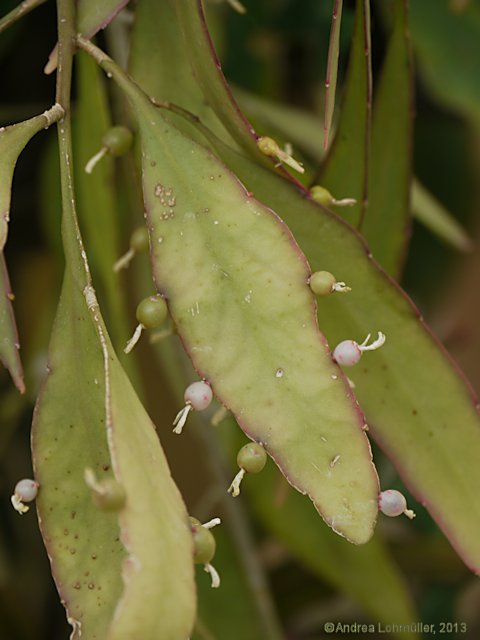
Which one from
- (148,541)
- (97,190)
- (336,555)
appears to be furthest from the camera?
(336,555)

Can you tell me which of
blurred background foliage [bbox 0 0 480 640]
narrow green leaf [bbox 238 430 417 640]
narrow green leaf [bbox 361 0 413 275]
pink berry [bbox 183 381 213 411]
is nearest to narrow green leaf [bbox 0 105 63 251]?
pink berry [bbox 183 381 213 411]

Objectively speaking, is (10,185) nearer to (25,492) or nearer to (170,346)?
(25,492)

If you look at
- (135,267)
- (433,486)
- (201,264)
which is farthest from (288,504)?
(201,264)

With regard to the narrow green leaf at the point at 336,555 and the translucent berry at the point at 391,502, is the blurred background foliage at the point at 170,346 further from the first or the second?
the translucent berry at the point at 391,502

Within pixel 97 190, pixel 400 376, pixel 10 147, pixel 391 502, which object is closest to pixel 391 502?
pixel 391 502

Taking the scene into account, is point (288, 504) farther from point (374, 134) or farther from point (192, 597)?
point (192, 597)

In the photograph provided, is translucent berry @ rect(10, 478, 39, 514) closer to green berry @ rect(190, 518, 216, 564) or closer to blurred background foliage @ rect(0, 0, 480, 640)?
green berry @ rect(190, 518, 216, 564)
